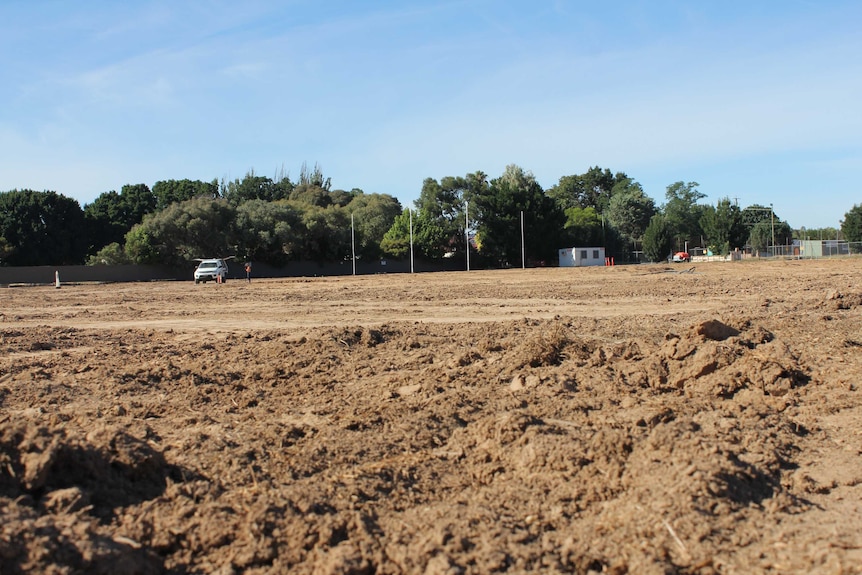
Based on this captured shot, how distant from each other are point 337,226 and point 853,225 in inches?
2836

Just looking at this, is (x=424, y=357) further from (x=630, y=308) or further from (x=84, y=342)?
(x=630, y=308)

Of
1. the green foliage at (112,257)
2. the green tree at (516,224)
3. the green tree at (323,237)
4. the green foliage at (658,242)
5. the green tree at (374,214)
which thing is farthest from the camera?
the green tree at (374,214)

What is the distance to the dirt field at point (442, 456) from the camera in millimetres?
4109

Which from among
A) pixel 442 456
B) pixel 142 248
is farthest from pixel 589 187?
pixel 442 456

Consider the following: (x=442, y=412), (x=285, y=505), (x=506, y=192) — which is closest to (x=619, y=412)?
(x=442, y=412)

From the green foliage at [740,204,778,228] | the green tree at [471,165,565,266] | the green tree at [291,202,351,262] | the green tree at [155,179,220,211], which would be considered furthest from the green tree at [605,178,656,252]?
the green tree at [155,179,220,211]

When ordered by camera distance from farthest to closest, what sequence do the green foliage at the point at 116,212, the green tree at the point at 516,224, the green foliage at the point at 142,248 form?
the green tree at the point at 516,224 → the green foliage at the point at 116,212 → the green foliage at the point at 142,248

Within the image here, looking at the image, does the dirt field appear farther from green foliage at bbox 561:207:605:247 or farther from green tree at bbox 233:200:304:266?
green foliage at bbox 561:207:605:247

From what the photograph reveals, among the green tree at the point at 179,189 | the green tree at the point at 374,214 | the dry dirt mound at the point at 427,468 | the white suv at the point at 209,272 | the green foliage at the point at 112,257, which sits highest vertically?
the green tree at the point at 179,189

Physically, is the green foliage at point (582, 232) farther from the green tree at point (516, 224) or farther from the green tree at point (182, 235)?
the green tree at point (182, 235)

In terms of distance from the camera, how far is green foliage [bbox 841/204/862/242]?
100750 mm

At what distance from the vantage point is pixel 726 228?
9362 centimetres

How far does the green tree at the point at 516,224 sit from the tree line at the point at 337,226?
0.12 m

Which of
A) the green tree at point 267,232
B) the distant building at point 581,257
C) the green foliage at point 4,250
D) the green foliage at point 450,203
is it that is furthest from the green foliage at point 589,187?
the green foliage at point 4,250
